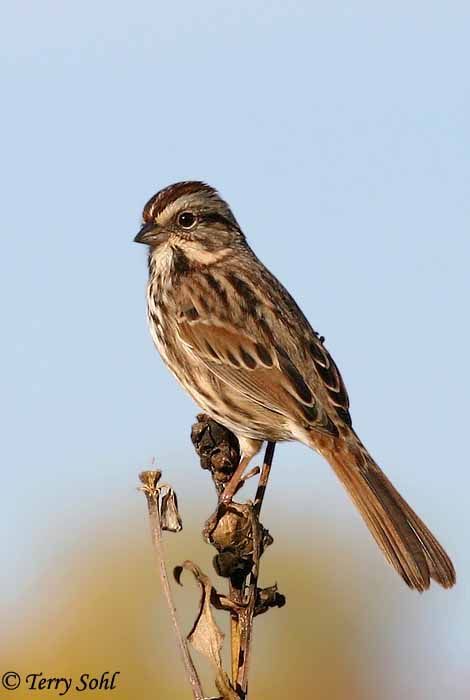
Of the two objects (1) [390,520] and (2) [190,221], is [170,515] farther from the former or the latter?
(2) [190,221]

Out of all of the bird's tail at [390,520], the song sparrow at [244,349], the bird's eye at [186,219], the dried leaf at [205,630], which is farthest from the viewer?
the bird's eye at [186,219]

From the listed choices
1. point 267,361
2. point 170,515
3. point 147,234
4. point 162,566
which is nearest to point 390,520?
point 267,361

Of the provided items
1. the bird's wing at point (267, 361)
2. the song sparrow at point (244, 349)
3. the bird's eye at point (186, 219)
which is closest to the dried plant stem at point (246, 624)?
the song sparrow at point (244, 349)

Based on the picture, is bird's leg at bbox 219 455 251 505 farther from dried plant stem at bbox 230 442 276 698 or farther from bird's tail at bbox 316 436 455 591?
bird's tail at bbox 316 436 455 591

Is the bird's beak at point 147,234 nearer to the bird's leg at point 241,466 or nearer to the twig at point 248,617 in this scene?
the bird's leg at point 241,466

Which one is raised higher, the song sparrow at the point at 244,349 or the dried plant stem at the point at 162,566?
the song sparrow at the point at 244,349

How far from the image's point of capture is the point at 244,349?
575 cm

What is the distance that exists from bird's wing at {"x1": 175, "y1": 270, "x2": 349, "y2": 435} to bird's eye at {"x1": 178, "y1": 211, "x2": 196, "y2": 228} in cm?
40

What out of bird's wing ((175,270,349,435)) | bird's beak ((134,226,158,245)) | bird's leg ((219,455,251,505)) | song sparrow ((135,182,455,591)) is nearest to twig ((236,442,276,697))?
bird's leg ((219,455,251,505))

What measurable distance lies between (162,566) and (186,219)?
2.98m

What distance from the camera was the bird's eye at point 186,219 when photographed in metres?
6.14

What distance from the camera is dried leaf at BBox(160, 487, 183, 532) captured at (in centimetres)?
361

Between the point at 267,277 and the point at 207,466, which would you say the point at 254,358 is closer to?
the point at 267,277

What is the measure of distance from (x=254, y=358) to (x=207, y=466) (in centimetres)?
136
